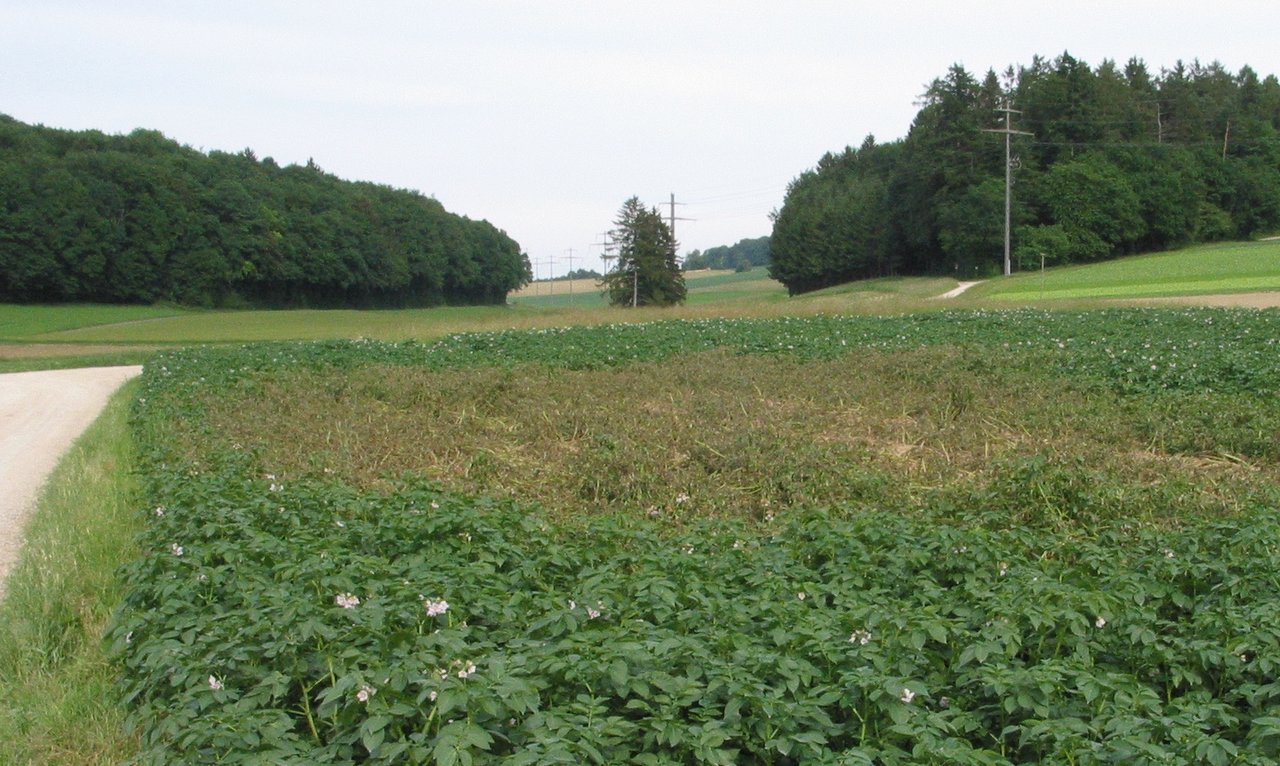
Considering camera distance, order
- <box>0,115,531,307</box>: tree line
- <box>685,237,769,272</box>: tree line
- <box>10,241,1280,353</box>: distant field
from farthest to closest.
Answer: <box>685,237,769,272</box>: tree line
<box>0,115,531,307</box>: tree line
<box>10,241,1280,353</box>: distant field

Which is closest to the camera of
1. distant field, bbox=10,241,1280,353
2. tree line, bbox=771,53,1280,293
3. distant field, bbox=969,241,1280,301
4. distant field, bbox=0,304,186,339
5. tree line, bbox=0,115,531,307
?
distant field, bbox=10,241,1280,353

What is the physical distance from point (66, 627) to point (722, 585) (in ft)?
12.8

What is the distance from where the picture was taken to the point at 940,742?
3654mm

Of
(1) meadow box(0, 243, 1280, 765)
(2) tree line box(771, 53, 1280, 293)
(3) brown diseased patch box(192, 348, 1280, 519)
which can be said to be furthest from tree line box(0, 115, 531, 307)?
(1) meadow box(0, 243, 1280, 765)

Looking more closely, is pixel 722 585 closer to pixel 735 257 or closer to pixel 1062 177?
pixel 1062 177

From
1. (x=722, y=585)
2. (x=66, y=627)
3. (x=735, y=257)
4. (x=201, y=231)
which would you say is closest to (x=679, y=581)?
(x=722, y=585)

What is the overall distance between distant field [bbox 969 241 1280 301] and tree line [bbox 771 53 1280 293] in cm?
586

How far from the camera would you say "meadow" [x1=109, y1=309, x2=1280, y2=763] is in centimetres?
387

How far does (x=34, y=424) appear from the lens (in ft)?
54.4

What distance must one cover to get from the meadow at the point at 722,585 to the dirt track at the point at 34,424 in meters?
1.27

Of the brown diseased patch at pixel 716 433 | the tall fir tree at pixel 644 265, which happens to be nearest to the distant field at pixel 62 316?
the tall fir tree at pixel 644 265

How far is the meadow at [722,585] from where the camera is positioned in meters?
3.87

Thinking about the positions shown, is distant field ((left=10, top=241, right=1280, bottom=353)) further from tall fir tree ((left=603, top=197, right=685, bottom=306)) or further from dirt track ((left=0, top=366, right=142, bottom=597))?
tall fir tree ((left=603, top=197, right=685, bottom=306))

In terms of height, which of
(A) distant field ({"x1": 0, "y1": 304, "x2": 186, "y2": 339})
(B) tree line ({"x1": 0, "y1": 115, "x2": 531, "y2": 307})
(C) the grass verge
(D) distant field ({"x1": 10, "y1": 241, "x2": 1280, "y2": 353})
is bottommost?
(C) the grass verge
